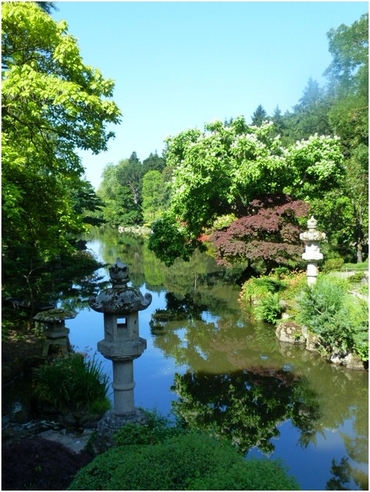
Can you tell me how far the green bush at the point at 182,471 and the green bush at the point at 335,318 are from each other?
5.04 m

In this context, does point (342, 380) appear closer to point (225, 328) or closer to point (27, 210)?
point (225, 328)

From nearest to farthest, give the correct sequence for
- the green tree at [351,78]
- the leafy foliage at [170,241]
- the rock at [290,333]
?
the rock at [290,333] → the green tree at [351,78] → the leafy foliage at [170,241]

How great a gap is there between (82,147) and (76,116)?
0.77m

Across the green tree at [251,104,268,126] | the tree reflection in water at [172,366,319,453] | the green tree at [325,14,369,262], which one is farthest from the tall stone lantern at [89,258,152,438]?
the green tree at [251,104,268,126]

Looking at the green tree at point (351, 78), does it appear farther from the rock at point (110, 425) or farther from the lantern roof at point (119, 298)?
the rock at point (110, 425)

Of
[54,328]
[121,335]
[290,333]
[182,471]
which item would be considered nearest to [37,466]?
[182,471]

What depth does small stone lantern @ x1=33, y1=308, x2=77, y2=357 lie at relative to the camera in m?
8.16

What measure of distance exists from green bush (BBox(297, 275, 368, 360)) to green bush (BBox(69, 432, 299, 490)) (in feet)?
16.5

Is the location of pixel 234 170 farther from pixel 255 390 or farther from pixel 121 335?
pixel 121 335

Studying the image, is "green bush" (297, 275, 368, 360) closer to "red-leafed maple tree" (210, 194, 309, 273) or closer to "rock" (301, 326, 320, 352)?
"rock" (301, 326, 320, 352)

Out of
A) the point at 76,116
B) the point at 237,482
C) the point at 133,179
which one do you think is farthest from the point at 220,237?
the point at 133,179

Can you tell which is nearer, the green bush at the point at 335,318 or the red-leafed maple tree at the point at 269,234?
the green bush at the point at 335,318

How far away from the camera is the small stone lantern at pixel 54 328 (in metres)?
8.16

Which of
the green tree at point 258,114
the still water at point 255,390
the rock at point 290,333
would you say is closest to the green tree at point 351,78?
the rock at point 290,333
